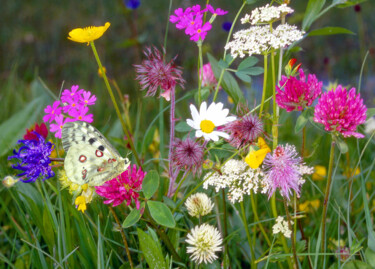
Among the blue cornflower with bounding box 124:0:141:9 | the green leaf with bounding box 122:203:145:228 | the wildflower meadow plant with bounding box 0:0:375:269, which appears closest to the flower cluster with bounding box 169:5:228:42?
the wildflower meadow plant with bounding box 0:0:375:269

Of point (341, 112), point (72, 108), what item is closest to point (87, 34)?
point (72, 108)

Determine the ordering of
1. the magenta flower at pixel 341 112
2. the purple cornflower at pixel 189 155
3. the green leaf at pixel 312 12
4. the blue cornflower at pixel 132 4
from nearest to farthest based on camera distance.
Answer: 1. the magenta flower at pixel 341 112
2. the purple cornflower at pixel 189 155
3. the green leaf at pixel 312 12
4. the blue cornflower at pixel 132 4

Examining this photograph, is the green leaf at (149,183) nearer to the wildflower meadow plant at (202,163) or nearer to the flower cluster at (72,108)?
the wildflower meadow plant at (202,163)

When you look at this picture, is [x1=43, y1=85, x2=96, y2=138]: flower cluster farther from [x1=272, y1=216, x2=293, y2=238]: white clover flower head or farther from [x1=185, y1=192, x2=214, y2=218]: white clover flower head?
[x1=272, y1=216, x2=293, y2=238]: white clover flower head

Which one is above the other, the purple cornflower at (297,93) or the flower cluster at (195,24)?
the flower cluster at (195,24)

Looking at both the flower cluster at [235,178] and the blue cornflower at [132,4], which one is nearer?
the flower cluster at [235,178]

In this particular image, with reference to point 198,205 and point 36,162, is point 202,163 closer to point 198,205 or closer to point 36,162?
point 198,205

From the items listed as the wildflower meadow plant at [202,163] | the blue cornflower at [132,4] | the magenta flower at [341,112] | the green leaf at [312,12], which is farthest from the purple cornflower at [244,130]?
the blue cornflower at [132,4]
